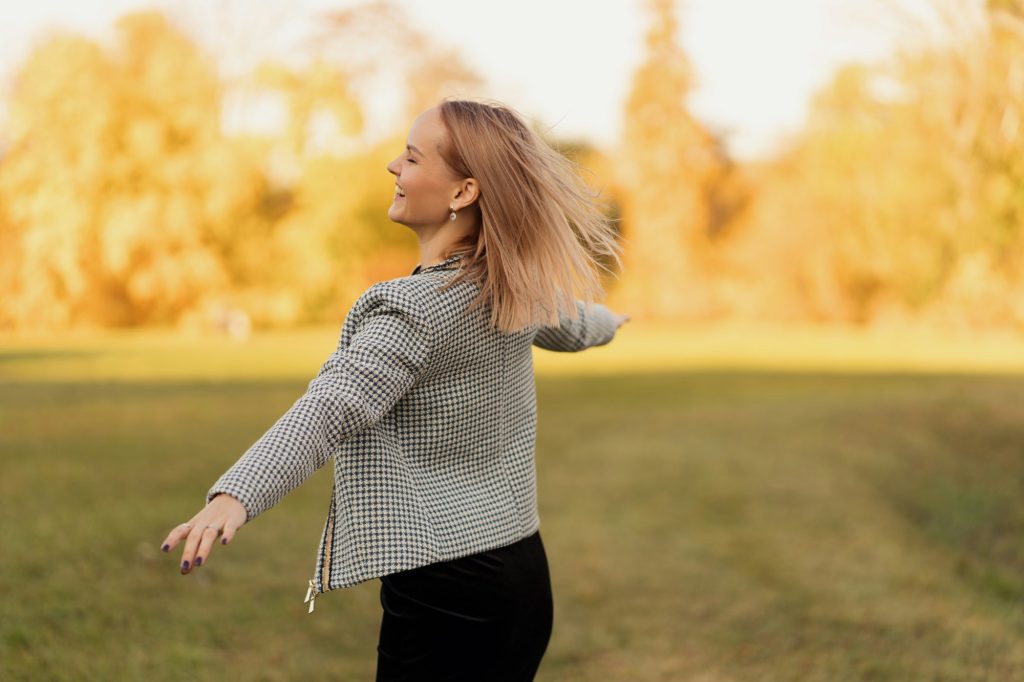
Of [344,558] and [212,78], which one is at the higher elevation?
[212,78]

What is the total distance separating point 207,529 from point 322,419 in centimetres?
26

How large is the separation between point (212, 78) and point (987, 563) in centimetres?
2314

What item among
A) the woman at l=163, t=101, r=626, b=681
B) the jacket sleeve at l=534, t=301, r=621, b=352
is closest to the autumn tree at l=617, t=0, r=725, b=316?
the jacket sleeve at l=534, t=301, r=621, b=352

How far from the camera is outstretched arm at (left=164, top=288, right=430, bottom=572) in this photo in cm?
168

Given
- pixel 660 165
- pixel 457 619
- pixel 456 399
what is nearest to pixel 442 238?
pixel 456 399

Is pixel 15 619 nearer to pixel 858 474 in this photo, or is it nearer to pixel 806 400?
pixel 858 474

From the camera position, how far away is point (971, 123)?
28.7ft

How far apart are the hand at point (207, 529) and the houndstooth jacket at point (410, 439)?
0.02 meters

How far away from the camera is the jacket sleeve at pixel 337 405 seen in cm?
173

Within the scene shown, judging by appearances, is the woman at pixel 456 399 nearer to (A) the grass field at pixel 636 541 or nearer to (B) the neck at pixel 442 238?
(B) the neck at pixel 442 238

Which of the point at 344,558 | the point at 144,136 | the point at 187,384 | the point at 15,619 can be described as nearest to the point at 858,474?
the point at 15,619

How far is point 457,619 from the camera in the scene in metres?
2.13

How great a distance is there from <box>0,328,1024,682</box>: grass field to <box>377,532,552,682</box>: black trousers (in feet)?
7.40

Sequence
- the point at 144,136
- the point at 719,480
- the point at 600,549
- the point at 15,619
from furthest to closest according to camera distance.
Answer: the point at 144,136 → the point at 719,480 → the point at 600,549 → the point at 15,619
